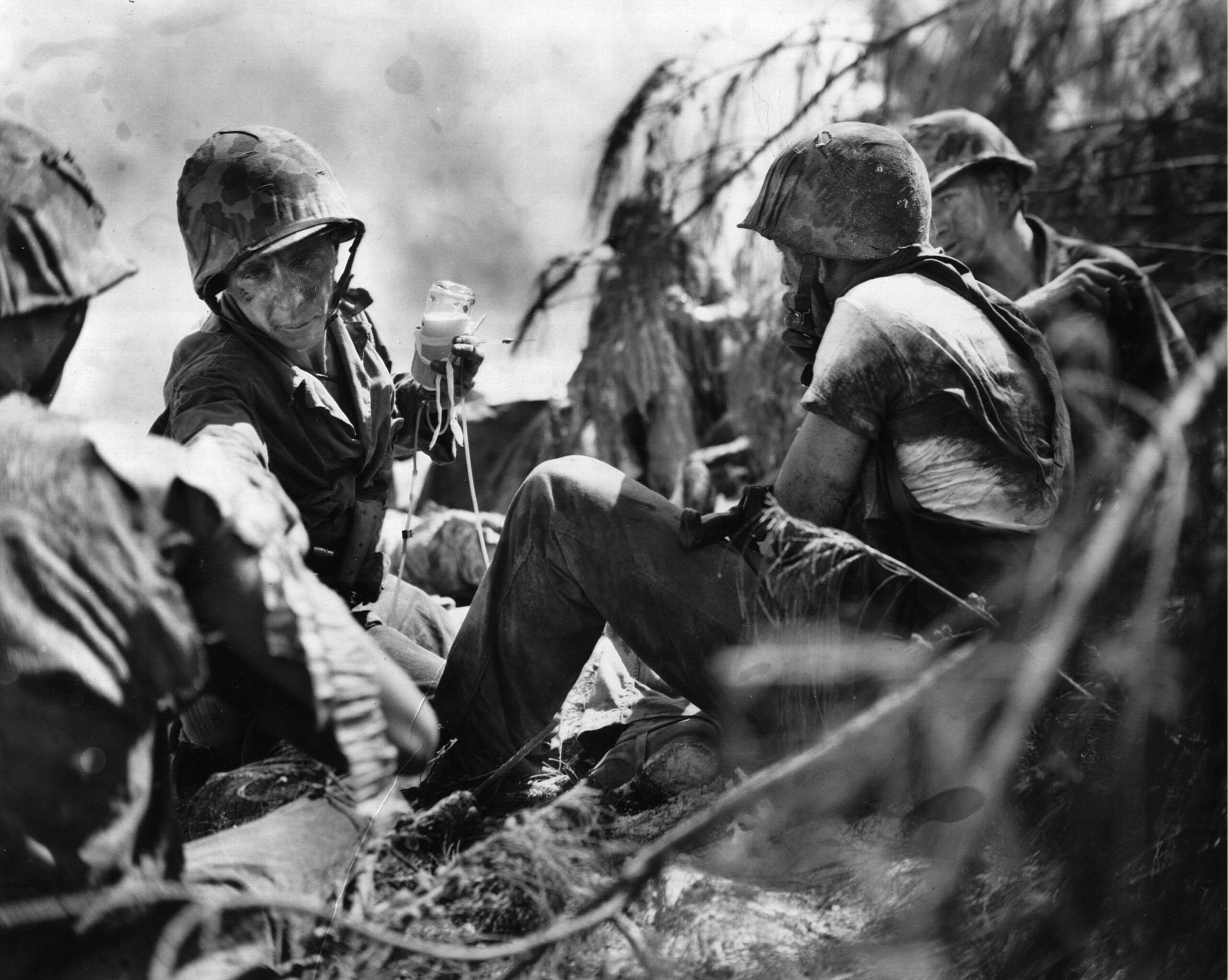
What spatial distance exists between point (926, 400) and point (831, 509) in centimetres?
30

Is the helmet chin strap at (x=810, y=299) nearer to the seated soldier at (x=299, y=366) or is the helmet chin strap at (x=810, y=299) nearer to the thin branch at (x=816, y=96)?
the seated soldier at (x=299, y=366)

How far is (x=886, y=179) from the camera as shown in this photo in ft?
9.79

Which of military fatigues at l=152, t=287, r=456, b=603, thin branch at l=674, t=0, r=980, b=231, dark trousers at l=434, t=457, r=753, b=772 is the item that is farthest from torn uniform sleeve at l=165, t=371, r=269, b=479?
thin branch at l=674, t=0, r=980, b=231

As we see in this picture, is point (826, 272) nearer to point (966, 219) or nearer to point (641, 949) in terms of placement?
point (641, 949)

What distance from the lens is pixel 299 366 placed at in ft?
10.5

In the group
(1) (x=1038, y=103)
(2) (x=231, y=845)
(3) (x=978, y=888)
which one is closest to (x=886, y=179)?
(3) (x=978, y=888)

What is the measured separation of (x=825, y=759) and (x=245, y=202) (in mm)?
1652

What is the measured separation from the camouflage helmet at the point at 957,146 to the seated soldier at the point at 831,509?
1.91 m

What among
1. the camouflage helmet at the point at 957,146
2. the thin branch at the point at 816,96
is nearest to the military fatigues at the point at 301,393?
the thin branch at the point at 816,96

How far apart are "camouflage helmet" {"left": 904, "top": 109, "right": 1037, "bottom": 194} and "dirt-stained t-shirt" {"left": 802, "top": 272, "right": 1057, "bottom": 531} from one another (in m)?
2.02

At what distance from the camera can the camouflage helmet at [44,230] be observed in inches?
86.2

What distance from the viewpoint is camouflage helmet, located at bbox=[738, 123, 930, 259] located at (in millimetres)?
2990

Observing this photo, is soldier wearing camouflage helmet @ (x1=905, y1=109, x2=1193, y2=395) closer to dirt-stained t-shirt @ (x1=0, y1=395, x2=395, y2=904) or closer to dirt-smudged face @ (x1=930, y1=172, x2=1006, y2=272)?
dirt-smudged face @ (x1=930, y1=172, x2=1006, y2=272)

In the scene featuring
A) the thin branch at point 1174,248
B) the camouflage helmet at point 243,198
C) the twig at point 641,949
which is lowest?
the twig at point 641,949
